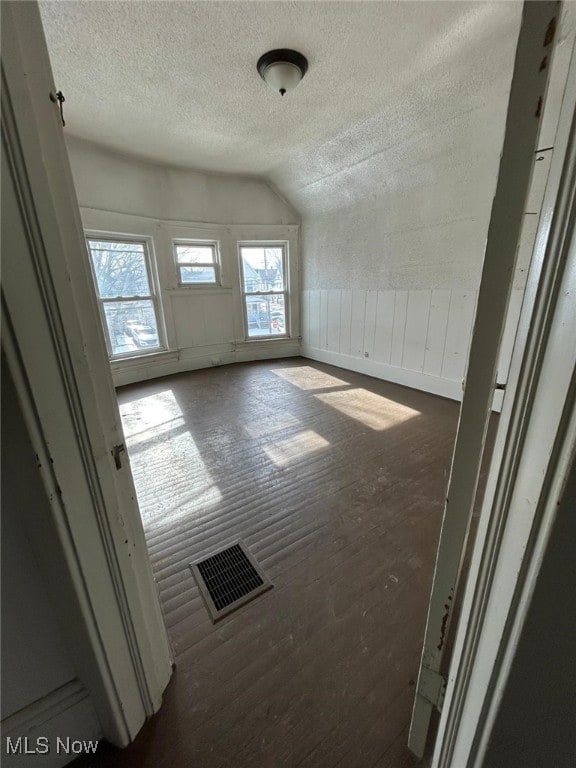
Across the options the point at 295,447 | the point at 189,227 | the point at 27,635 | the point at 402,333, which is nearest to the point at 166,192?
the point at 189,227

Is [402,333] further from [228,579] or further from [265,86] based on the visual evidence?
[228,579]

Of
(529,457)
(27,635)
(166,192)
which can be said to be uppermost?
(166,192)

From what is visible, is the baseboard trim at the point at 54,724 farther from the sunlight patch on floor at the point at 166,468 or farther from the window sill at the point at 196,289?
the window sill at the point at 196,289

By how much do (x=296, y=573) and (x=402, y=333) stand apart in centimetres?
325

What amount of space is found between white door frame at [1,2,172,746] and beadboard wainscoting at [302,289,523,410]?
2.93m

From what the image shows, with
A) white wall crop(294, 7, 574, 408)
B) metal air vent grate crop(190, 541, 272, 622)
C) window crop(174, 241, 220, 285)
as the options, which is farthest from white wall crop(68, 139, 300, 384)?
metal air vent grate crop(190, 541, 272, 622)

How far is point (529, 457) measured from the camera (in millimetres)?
439

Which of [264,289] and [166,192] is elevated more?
[166,192]

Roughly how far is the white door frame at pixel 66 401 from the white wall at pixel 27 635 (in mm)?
26

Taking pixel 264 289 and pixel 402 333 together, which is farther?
pixel 264 289

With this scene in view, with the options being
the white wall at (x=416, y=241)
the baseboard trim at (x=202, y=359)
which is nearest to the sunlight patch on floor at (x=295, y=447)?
the white wall at (x=416, y=241)

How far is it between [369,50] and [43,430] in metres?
3.03

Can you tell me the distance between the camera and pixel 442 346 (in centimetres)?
350

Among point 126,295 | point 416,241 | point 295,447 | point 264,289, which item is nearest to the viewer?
point 295,447
